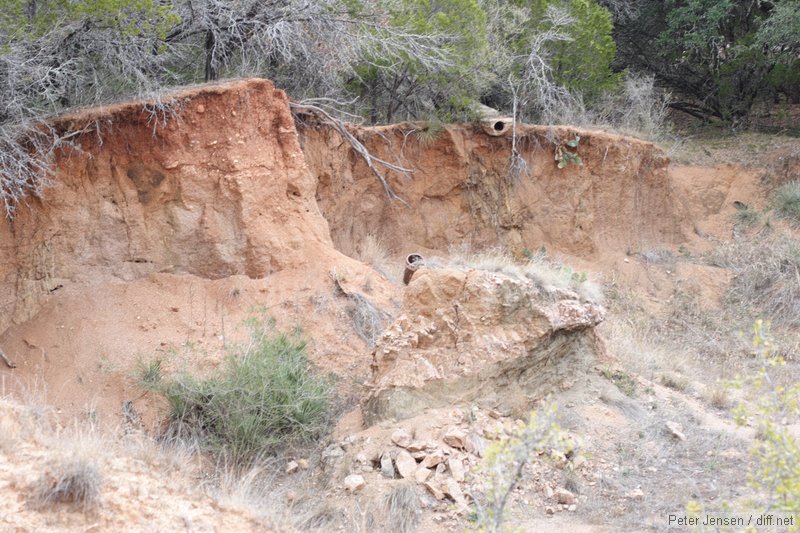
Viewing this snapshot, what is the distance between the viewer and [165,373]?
8.09 m

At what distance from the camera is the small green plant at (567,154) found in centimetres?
1498

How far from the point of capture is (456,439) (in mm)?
6637

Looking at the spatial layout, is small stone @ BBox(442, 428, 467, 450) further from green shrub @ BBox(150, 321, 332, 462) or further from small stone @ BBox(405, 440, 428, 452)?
green shrub @ BBox(150, 321, 332, 462)

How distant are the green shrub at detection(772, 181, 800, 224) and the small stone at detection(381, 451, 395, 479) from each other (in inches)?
481

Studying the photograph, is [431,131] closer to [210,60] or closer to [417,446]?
[210,60]

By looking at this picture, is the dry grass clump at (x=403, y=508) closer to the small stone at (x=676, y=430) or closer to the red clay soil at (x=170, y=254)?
the small stone at (x=676, y=430)

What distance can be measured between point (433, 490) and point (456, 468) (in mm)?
287

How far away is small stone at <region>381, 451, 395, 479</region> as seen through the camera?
21.2 ft

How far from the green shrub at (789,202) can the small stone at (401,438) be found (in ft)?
39.4

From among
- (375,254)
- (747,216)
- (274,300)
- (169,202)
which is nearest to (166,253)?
(169,202)

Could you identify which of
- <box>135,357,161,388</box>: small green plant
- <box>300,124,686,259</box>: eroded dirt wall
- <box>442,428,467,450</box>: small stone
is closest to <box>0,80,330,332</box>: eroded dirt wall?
<box>135,357,161,388</box>: small green plant

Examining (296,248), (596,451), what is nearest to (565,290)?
(596,451)

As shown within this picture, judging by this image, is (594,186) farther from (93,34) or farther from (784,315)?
(93,34)

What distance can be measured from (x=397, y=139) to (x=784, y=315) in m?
7.21
